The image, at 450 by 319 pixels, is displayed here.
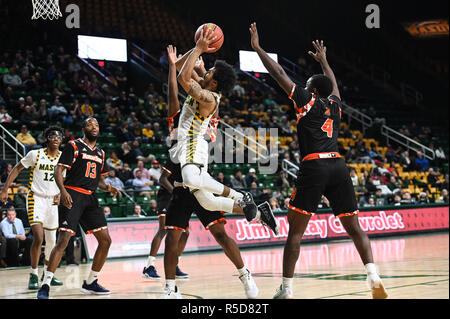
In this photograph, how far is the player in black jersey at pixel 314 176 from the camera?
6391 millimetres

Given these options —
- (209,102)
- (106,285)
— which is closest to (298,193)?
(209,102)

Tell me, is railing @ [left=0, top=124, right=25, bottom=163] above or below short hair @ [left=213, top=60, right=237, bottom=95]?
above

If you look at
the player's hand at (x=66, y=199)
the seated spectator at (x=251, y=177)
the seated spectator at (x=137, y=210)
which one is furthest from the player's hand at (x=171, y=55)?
the seated spectator at (x=251, y=177)

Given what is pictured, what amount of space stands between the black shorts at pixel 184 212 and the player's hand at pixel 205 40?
151 centimetres

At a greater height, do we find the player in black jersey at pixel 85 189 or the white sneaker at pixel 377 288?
the player in black jersey at pixel 85 189

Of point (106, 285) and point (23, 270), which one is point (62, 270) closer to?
point (23, 270)

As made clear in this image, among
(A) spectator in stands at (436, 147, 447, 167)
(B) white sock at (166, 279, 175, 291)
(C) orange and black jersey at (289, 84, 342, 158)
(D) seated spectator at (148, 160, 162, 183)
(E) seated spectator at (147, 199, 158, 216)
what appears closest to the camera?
(C) orange and black jersey at (289, 84, 342, 158)

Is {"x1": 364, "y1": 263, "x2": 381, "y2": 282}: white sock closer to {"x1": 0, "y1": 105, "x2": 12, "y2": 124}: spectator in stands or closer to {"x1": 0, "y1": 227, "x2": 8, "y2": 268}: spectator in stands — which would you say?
{"x1": 0, "y1": 227, "x2": 8, "y2": 268}: spectator in stands

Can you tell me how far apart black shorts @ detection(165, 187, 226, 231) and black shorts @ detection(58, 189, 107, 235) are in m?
1.50

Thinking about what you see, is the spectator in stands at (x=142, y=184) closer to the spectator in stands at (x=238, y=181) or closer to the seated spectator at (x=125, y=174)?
the seated spectator at (x=125, y=174)

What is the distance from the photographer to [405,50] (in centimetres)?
3177

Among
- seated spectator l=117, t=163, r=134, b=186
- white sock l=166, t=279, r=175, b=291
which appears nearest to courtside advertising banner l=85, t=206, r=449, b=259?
seated spectator l=117, t=163, r=134, b=186

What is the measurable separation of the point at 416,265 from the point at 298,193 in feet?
19.7

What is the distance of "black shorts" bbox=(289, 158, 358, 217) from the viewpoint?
6.39 metres
